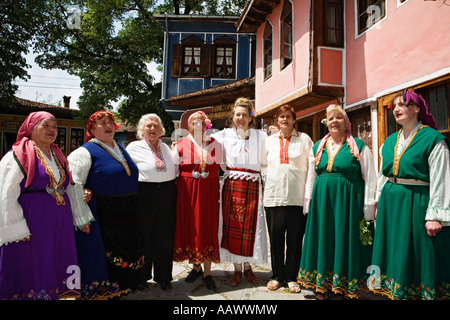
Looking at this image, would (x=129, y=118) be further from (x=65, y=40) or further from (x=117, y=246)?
(x=117, y=246)

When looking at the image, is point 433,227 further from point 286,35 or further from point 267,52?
point 267,52

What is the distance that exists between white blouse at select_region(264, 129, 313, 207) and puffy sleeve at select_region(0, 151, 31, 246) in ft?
7.76

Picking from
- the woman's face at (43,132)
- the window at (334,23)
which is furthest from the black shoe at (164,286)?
the window at (334,23)

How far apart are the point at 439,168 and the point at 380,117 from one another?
146 inches

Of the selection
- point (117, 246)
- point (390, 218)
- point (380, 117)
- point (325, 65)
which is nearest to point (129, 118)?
point (325, 65)

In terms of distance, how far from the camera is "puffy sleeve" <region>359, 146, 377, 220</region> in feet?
10.2

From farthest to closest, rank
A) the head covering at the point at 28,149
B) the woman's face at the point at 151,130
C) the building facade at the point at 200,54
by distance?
1. the building facade at the point at 200,54
2. the woman's face at the point at 151,130
3. the head covering at the point at 28,149

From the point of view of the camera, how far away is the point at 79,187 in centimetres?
289

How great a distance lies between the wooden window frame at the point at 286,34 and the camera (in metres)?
8.80

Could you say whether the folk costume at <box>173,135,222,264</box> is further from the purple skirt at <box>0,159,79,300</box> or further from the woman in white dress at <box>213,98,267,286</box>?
the purple skirt at <box>0,159,79,300</box>

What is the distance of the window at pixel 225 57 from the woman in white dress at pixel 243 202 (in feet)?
39.1

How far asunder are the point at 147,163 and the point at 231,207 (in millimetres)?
1102

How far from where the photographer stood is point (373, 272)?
2.95 meters

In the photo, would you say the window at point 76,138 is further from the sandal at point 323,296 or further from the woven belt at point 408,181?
the woven belt at point 408,181
